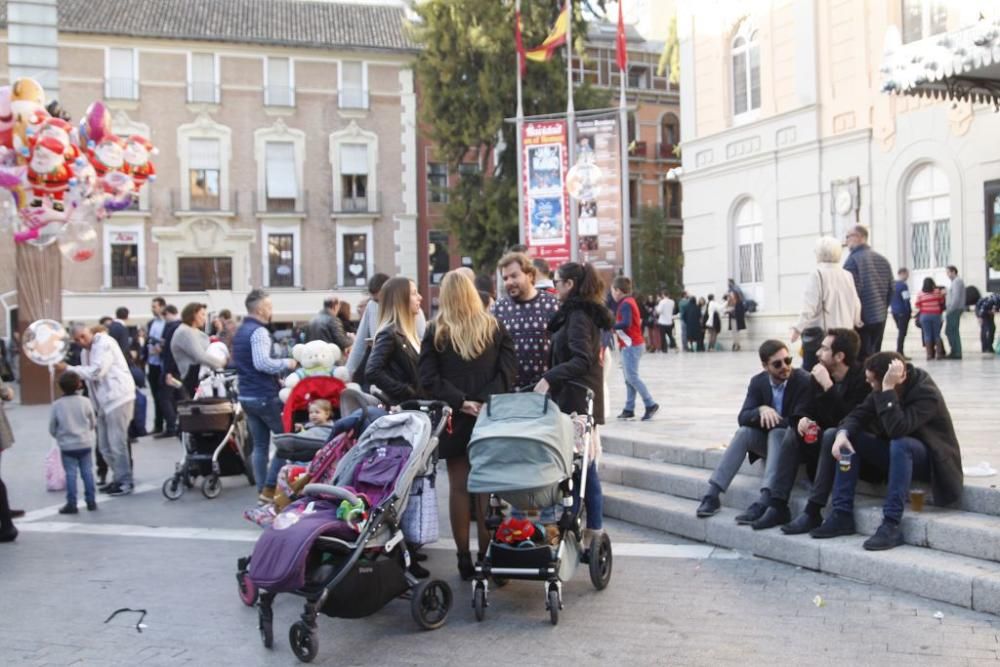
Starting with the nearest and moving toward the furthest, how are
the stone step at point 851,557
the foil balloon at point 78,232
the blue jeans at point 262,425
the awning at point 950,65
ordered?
the stone step at point 851,557 < the blue jeans at point 262,425 < the awning at point 950,65 < the foil balloon at point 78,232

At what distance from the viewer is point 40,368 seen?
21.3 m

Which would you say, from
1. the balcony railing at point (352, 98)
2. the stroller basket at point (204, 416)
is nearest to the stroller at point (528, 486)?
the stroller basket at point (204, 416)

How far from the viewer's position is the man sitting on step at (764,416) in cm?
699

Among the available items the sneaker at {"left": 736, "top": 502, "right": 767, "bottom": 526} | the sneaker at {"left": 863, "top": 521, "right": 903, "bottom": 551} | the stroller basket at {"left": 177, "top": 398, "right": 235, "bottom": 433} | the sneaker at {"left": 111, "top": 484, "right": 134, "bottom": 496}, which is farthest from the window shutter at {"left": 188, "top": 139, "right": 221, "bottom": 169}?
the sneaker at {"left": 863, "top": 521, "right": 903, "bottom": 551}

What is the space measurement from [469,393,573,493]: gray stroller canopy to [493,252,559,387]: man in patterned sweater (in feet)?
3.74

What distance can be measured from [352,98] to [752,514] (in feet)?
128

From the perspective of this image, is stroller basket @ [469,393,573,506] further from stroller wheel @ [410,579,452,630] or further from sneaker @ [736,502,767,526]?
sneaker @ [736,502,767,526]

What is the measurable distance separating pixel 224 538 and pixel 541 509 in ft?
10.8

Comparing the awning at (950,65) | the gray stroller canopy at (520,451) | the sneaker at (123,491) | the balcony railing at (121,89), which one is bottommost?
the sneaker at (123,491)

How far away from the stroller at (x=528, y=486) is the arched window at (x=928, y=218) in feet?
53.9

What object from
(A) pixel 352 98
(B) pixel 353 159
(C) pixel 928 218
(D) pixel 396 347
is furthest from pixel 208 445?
(A) pixel 352 98

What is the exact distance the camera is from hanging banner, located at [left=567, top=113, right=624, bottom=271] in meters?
25.1

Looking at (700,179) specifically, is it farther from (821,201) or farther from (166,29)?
(166,29)

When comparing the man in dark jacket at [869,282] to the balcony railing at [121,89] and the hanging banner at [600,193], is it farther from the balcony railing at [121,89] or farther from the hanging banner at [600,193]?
the balcony railing at [121,89]
